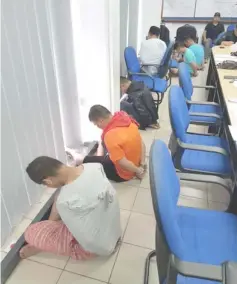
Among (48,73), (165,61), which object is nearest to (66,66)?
(48,73)

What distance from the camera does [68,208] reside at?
121 centimetres

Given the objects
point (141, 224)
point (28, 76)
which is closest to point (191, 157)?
point (141, 224)

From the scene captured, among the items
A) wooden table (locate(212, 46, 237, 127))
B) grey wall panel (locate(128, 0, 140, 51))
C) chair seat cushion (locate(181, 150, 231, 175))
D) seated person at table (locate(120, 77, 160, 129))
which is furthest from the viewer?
grey wall panel (locate(128, 0, 140, 51))

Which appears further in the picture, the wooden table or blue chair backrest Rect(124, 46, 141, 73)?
blue chair backrest Rect(124, 46, 141, 73)

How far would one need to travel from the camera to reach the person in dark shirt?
6036 millimetres

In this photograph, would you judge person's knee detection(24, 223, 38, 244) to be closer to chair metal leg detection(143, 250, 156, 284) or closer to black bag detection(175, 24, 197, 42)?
chair metal leg detection(143, 250, 156, 284)

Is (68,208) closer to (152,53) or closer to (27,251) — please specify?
(27,251)

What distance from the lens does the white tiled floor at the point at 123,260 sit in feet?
4.65

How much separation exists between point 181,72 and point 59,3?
1.12 m

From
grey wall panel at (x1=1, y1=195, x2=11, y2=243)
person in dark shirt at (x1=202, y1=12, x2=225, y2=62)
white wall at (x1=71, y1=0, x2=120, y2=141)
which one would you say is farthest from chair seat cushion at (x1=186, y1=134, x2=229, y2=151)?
person in dark shirt at (x1=202, y1=12, x2=225, y2=62)

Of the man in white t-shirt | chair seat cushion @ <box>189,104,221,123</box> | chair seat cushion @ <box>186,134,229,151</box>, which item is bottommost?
chair seat cushion @ <box>186,134,229,151</box>

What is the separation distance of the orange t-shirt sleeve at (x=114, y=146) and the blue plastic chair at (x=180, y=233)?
0.69 m

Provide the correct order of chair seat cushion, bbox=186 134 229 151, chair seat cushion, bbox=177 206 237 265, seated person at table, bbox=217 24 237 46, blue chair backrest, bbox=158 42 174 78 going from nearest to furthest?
chair seat cushion, bbox=177 206 237 265, chair seat cushion, bbox=186 134 229 151, blue chair backrest, bbox=158 42 174 78, seated person at table, bbox=217 24 237 46

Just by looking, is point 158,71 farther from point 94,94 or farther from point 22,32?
point 22,32
